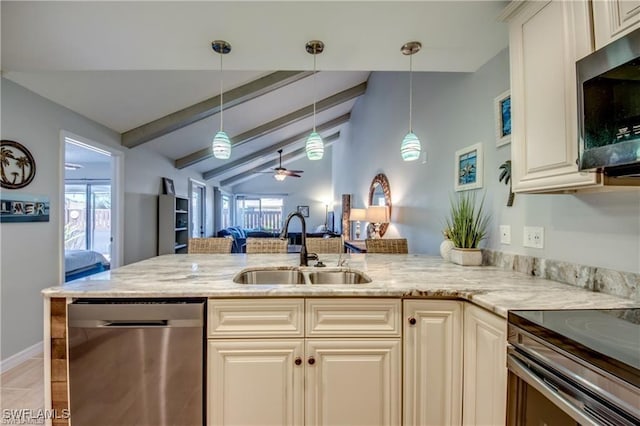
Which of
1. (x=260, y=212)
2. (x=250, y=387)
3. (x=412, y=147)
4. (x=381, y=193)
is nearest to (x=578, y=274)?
(x=412, y=147)

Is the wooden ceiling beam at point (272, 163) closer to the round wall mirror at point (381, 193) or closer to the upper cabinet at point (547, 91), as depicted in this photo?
the round wall mirror at point (381, 193)

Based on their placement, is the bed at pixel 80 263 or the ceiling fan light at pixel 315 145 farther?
the bed at pixel 80 263

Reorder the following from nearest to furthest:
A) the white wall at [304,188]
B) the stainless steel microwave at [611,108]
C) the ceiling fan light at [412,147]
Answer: the stainless steel microwave at [611,108], the ceiling fan light at [412,147], the white wall at [304,188]

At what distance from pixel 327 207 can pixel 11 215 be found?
29.2 feet

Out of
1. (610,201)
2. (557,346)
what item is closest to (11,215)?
(557,346)

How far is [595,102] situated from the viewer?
3.20 ft

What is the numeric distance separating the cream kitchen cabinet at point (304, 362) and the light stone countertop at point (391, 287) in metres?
0.06

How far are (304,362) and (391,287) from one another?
0.53 meters

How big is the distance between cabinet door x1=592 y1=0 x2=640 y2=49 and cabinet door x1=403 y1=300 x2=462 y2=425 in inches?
45.0

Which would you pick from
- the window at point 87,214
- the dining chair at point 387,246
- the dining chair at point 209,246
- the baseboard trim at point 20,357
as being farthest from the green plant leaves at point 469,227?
the window at point 87,214

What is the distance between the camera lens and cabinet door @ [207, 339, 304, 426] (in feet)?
4.32

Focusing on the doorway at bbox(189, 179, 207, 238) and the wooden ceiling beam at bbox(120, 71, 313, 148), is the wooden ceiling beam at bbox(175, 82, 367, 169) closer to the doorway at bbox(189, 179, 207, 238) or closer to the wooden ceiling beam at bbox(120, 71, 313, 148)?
the doorway at bbox(189, 179, 207, 238)

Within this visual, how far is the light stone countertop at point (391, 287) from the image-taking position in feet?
3.87

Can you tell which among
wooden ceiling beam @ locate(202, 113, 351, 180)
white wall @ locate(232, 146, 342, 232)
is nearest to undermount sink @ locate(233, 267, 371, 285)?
wooden ceiling beam @ locate(202, 113, 351, 180)
